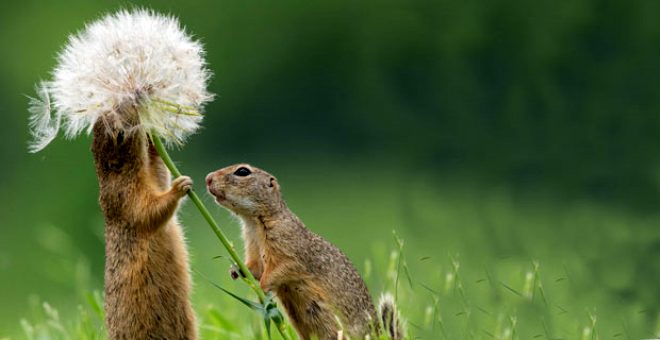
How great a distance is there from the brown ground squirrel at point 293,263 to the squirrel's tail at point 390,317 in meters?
0.07

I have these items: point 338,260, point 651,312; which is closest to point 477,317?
point 651,312

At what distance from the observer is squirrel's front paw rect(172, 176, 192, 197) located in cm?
517

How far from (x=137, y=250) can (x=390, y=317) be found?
1.09 m

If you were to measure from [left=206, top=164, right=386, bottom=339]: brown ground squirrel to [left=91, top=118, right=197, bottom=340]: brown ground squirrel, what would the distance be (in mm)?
285

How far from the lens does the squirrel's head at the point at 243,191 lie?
5.62 m

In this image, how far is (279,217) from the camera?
568cm

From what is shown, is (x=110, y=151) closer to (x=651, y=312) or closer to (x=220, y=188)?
(x=220, y=188)

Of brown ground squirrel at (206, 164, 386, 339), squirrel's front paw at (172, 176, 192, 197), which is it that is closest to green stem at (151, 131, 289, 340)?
squirrel's front paw at (172, 176, 192, 197)

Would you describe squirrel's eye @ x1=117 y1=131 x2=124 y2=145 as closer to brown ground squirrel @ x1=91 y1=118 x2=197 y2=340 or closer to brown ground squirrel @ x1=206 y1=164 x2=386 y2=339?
brown ground squirrel @ x1=91 y1=118 x2=197 y2=340

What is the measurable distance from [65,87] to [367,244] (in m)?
4.27

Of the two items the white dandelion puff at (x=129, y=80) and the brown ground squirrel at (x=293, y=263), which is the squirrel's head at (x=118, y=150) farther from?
the brown ground squirrel at (x=293, y=263)

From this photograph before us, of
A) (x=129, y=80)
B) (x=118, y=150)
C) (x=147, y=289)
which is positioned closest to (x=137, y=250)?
(x=147, y=289)

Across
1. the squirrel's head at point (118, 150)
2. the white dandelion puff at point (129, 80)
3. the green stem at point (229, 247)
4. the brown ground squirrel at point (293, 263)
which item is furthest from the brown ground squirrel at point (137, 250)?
the green stem at point (229, 247)

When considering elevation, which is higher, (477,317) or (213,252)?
(477,317)
